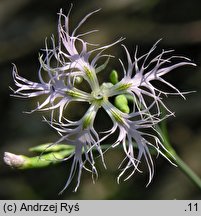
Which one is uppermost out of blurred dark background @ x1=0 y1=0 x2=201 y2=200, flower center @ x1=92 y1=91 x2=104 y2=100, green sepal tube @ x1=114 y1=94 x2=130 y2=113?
blurred dark background @ x1=0 y1=0 x2=201 y2=200

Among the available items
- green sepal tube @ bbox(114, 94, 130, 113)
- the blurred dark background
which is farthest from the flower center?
the blurred dark background

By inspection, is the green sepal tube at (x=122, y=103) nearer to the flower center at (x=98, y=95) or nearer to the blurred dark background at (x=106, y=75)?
the flower center at (x=98, y=95)

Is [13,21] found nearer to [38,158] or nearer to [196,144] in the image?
[196,144]

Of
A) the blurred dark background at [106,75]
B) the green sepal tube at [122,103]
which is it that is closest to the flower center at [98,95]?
the green sepal tube at [122,103]

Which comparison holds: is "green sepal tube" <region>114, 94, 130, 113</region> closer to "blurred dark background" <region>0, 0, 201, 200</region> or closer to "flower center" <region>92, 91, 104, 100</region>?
"flower center" <region>92, 91, 104, 100</region>

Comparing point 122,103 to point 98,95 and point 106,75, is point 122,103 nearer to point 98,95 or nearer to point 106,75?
point 98,95

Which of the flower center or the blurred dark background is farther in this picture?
the blurred dark background

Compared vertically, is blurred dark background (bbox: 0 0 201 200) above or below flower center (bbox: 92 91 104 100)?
above

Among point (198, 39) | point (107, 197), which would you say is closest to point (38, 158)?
point (107, 197)

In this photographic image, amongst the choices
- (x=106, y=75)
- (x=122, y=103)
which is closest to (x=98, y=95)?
(x=122, y=103)
